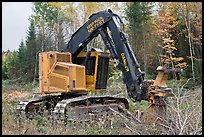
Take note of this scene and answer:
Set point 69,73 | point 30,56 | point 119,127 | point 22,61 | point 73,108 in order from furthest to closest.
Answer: point 30,56 < point 22,61 < point 69,73 < point 73,108 < point 119,127

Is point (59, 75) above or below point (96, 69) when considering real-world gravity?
below

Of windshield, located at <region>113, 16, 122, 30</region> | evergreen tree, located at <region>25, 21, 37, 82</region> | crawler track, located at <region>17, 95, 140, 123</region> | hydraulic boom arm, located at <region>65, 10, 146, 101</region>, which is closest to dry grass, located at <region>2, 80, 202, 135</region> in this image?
crawler track, located at <region>17, 95, 140, 123</region>

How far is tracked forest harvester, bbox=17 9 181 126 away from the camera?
301 inches

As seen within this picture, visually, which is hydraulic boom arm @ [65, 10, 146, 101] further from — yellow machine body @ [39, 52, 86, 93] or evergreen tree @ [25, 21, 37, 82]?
evergreen tree @ [25, 21, 37, 82]

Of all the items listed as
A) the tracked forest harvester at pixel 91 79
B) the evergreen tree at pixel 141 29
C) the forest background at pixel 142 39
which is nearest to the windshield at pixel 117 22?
the tracked forest harvester at pixel 91 79

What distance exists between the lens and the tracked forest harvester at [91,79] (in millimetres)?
7633

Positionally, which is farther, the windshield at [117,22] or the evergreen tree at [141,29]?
the evergreen tree at [141,29]

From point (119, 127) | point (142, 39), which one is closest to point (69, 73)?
point (119, 127)

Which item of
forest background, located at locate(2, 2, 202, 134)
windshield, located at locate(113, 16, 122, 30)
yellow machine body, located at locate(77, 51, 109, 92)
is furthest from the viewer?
forest background, located at locate(2, 2, 202, 134)

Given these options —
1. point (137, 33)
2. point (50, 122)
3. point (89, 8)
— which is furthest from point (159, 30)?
point (50, 122)

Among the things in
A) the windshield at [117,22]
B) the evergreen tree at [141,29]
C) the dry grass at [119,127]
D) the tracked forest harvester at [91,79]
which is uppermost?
the evergreen tree at [141,29]

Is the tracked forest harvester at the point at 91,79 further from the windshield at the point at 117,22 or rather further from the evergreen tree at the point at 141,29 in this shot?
the evergreen tree at the point at 141,29

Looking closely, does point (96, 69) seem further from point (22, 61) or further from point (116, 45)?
point (22, 61)

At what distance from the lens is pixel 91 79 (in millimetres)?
8812
